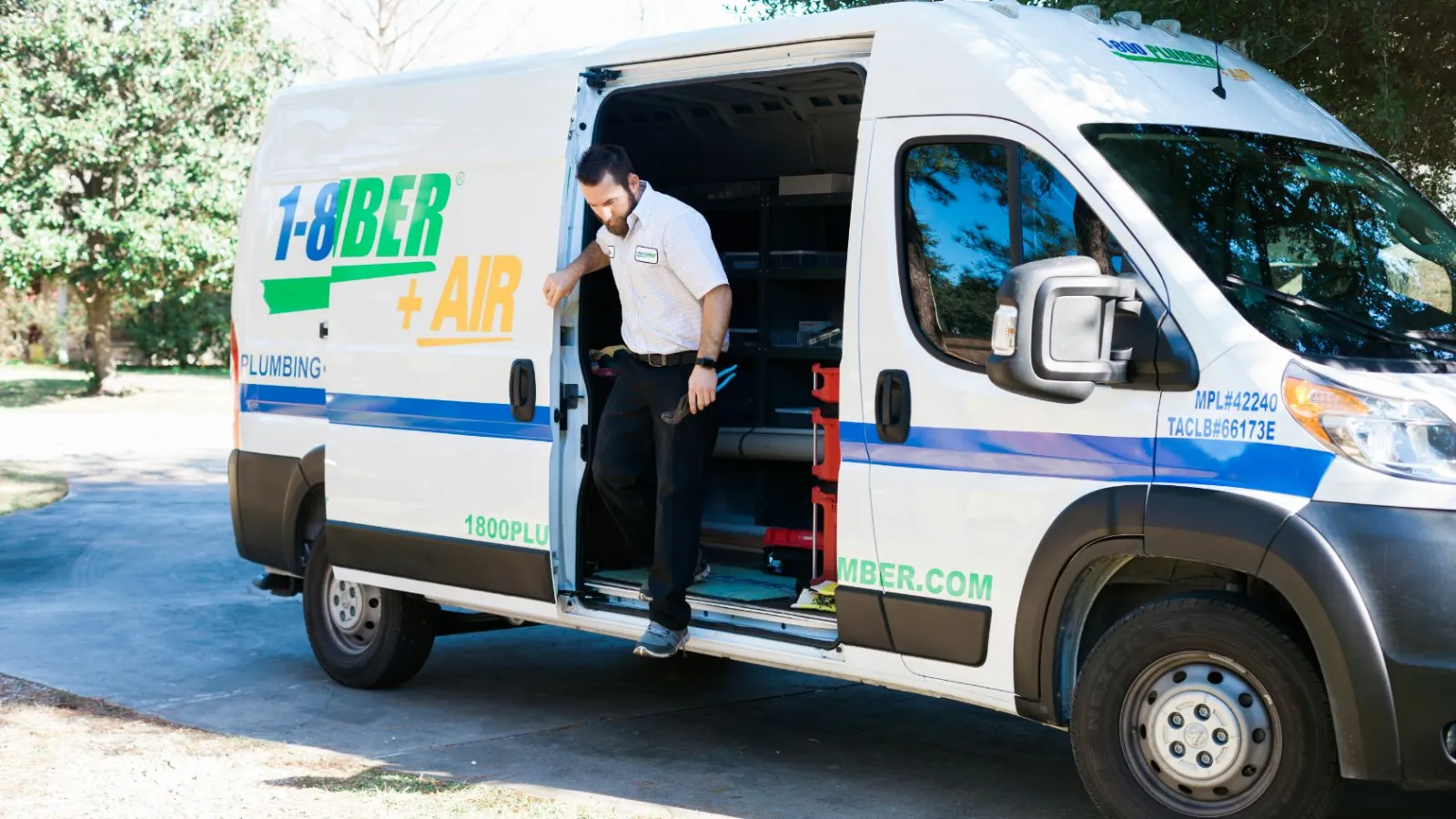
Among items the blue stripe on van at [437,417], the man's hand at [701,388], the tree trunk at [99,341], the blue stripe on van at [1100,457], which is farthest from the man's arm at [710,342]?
the tree trunk at [99,341]

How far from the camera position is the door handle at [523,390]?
6.39m

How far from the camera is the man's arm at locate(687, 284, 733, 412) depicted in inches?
239

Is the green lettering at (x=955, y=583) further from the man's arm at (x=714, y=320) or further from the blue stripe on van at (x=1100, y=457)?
A: the man's arm at (x=714, y=320)

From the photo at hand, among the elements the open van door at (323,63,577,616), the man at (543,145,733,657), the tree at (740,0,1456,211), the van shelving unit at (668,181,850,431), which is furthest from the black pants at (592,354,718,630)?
the tree at (740,0,1456,211)

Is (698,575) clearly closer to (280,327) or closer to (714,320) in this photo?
(714,320)

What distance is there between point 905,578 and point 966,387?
0.67m

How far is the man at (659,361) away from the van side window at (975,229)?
1052 mm

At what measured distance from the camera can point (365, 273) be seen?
7.18 m

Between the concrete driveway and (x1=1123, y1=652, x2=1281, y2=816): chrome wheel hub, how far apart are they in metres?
0.82

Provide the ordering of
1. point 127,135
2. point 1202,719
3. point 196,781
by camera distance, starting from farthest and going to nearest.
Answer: point 127,135
point 196,781
point 1202,719

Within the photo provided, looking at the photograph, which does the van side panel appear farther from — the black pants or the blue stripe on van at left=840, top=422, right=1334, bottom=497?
the blue stripe on van at left=840, top=422, right=1334, bottom=497

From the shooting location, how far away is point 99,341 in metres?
27.7

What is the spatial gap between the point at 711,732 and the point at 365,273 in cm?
247

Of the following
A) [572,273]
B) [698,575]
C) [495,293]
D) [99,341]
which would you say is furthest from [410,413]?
[99,341]
